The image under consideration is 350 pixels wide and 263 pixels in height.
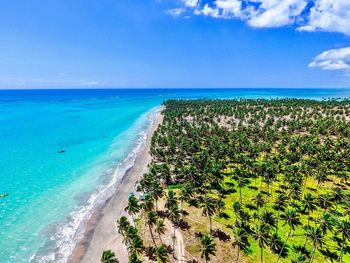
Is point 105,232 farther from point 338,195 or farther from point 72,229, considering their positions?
point 338,195

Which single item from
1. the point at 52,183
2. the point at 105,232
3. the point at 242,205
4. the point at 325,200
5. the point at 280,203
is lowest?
the point at 105,232

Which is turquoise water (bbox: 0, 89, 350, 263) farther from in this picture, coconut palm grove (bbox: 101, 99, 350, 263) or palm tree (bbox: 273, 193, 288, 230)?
palm tree (bbox: 273, 193, 288, 230)

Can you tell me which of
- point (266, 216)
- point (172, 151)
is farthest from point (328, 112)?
point (266, 216)

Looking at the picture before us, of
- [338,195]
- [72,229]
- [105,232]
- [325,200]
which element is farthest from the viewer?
[338,195]

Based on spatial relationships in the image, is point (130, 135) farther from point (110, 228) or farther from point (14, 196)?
point (110, 228)

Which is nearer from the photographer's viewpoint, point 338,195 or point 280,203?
point 338,195

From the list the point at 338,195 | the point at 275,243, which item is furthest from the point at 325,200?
the point at 275,243

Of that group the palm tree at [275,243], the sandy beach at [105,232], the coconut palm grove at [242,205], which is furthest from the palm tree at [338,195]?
the sandy beach at [105,232]
